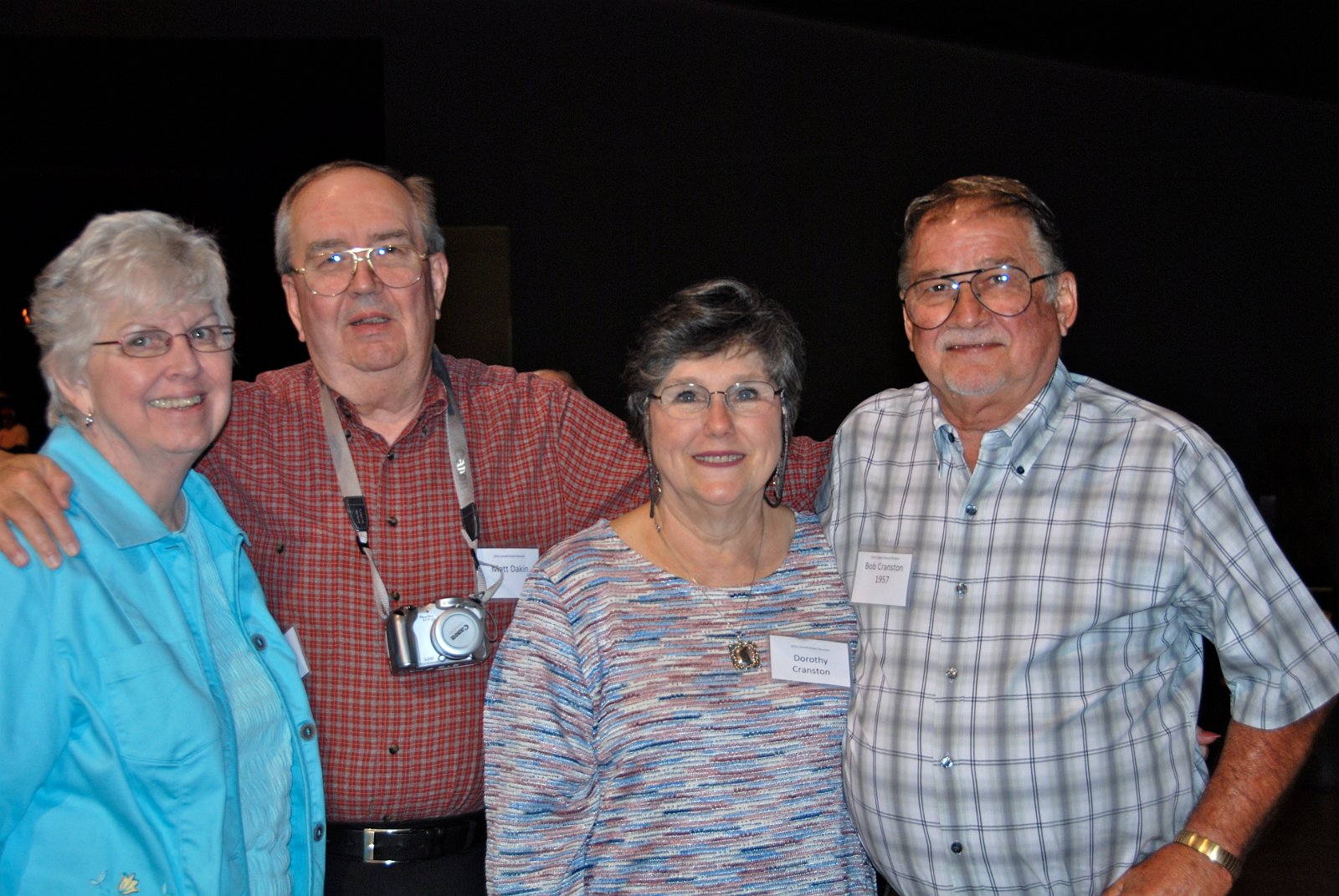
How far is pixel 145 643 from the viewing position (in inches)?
70.9

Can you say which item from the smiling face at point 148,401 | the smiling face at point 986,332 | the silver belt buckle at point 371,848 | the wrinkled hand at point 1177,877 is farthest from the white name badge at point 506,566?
the wrinkled hand at point 1177,877

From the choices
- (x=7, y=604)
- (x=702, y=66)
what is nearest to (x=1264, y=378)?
(x=702, y=66)

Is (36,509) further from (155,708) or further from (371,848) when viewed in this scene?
(371,848)

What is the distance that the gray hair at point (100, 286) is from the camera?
1911 mm

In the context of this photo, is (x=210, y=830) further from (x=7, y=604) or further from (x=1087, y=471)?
(x=1087, y=471)

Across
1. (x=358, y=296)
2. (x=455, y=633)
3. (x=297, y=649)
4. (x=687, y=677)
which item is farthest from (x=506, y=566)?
(x=358, y=296)

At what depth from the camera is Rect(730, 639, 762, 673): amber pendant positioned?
209cm

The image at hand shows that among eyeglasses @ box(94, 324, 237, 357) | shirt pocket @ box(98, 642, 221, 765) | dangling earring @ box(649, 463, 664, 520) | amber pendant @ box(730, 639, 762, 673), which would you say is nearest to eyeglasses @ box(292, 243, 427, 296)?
eyeglasses @ box(94, 324, 237, 357)

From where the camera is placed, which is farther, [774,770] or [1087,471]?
[1087,471]

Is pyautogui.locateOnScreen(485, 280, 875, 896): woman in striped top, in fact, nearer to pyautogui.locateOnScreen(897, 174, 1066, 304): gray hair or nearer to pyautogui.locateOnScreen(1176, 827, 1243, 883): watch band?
pyautogui.locateOnScreen(897, 174, 1066, 304): gray hair

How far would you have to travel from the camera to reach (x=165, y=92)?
5.98m

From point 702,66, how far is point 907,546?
17.0 feet

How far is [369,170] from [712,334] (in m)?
0.98

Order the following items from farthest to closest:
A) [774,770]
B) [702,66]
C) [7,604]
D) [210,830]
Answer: [702,66]
[774,770]
[210,830]
[7,604]
